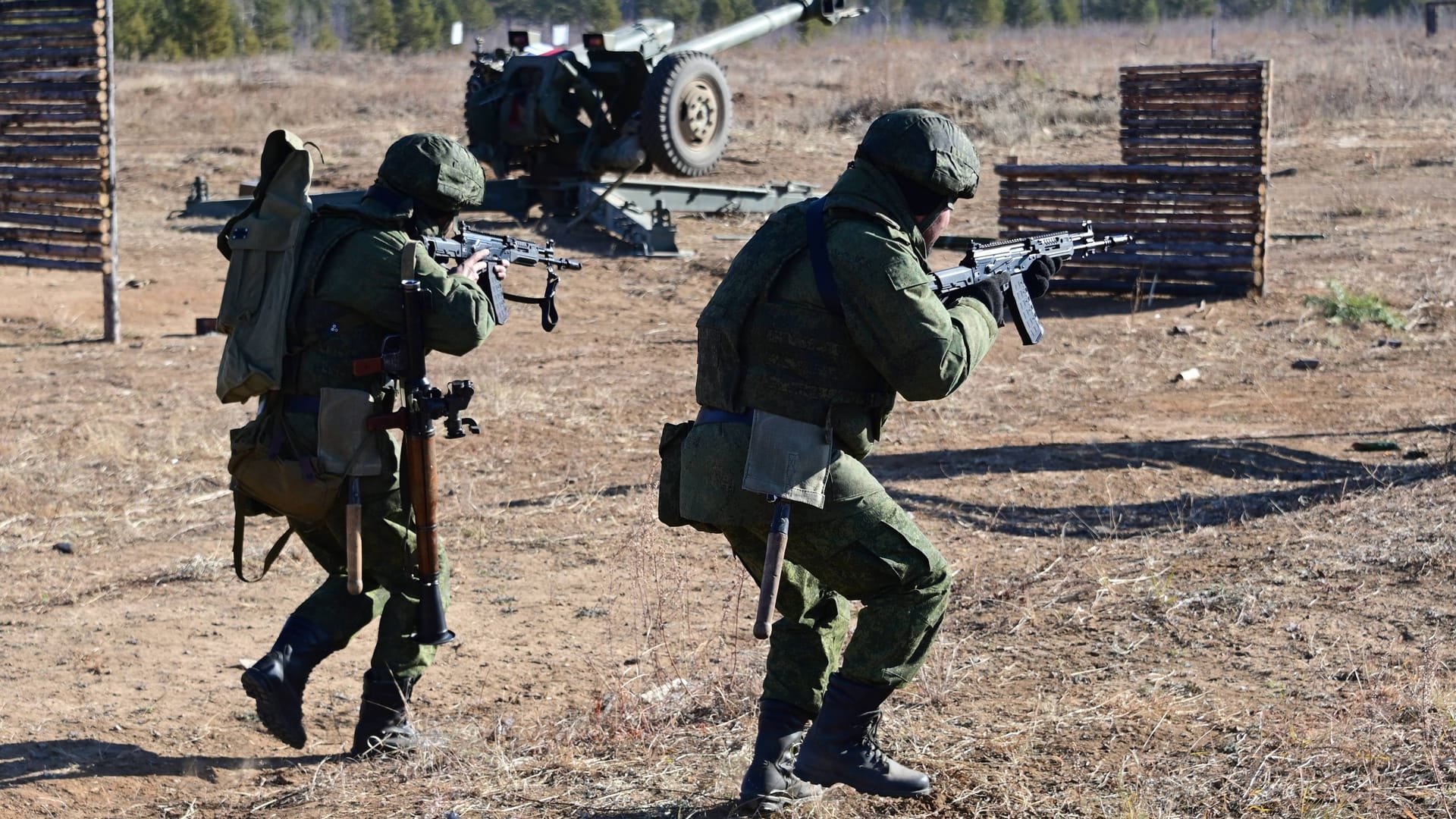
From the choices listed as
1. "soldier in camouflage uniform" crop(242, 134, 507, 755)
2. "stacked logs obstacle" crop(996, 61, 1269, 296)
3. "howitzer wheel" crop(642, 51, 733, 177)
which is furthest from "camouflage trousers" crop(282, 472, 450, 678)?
"howitzer wheel" crop(642, 51, 733, 177)

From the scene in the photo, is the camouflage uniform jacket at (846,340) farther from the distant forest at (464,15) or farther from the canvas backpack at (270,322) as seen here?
the distant forest at (464,15)

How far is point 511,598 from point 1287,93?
22.9 m

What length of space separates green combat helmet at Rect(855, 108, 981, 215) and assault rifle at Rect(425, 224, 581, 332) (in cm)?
139

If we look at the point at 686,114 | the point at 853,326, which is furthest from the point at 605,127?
the point at 853,326

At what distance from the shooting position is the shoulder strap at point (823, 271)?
11.2 ft

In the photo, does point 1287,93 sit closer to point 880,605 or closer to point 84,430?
point 84,430

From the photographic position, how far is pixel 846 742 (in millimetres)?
3584

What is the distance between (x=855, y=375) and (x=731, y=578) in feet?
9.18

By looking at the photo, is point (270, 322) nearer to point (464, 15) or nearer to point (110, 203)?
point (110, 203)

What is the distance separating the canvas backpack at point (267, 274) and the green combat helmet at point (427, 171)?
24 centimetres

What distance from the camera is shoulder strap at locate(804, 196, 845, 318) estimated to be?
11.2ft

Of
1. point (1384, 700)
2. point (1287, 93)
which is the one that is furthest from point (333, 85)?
point (1384, 700)

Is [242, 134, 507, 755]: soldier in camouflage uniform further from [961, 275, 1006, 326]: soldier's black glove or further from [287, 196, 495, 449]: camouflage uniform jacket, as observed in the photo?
[961, 275, 1006, 326]: soldier's black glove

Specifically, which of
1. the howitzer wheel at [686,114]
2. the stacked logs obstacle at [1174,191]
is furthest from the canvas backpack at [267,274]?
the howitzer wheel at [686,114]
